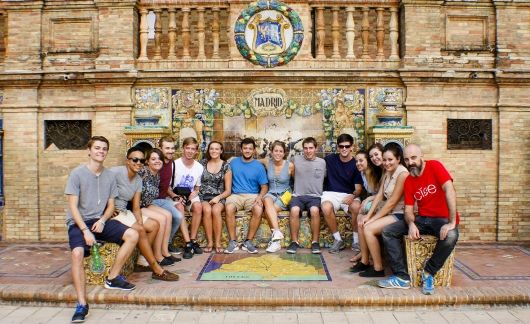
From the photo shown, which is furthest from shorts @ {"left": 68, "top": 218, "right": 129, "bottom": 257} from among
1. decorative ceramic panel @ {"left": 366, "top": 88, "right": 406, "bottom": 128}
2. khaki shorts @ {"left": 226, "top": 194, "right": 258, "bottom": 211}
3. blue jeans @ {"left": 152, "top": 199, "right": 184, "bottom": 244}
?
decorative ceramic panel @ {"left": 366, "top": 88, "right": 406, "bottom": 128}

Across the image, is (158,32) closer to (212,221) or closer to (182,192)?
(182,192)

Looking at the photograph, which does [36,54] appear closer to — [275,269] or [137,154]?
[137,154]

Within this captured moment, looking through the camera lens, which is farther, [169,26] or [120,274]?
[169,26]

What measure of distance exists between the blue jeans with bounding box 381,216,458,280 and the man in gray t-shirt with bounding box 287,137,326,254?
1794 mm

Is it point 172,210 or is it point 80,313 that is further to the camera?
point 172,210

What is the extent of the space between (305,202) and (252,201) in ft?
2.84

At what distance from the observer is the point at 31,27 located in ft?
32.8

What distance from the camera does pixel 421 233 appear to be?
20.8 ft

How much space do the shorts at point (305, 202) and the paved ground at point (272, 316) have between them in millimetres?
2603

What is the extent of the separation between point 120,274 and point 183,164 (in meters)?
2.36

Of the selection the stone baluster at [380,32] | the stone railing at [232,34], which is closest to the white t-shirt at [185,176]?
the stone railing at [232,34]

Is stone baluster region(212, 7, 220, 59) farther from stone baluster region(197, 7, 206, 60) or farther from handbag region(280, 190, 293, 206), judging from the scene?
handbag region(280, 190, 293, 206)

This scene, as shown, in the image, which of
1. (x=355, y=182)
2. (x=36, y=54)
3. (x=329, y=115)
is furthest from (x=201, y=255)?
(x=36, y=54)

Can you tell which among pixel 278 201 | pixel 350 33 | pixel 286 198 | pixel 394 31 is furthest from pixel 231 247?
pixel 394 31
